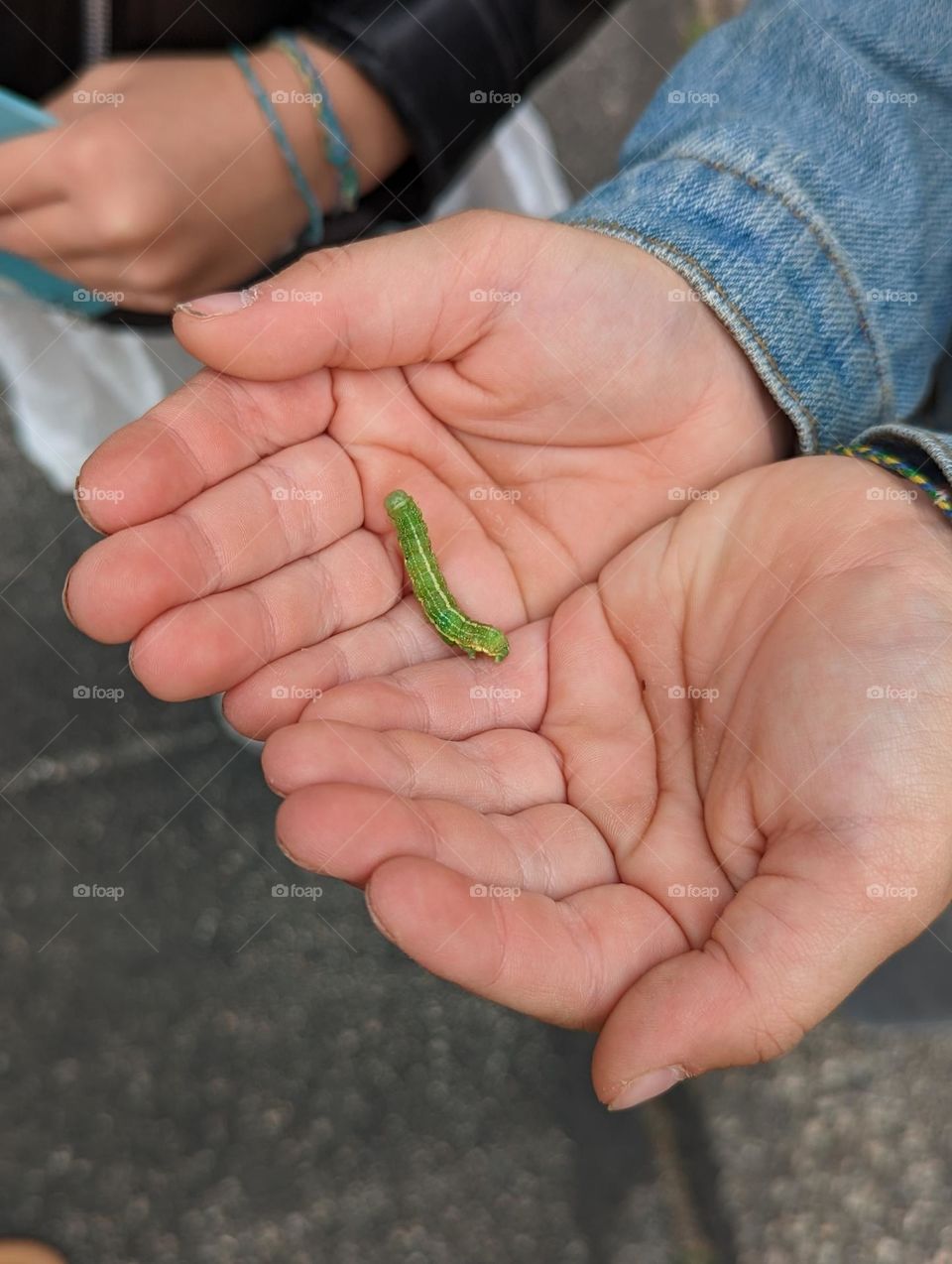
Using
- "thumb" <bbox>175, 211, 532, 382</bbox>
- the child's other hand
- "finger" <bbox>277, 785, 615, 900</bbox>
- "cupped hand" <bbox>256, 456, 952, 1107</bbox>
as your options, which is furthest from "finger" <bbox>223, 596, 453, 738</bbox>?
the child's other hand

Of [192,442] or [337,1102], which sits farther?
[337,1102]

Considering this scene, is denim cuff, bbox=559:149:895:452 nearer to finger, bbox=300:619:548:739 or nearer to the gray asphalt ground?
finger, bbox=300:619:548:739

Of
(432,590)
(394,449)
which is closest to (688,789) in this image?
(432,590)

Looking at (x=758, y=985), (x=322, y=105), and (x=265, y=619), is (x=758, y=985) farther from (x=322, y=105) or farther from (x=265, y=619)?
(x=322, y=105)

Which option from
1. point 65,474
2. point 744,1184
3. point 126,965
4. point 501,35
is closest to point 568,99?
point 501,35

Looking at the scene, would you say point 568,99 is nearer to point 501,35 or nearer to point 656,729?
point 501,35
